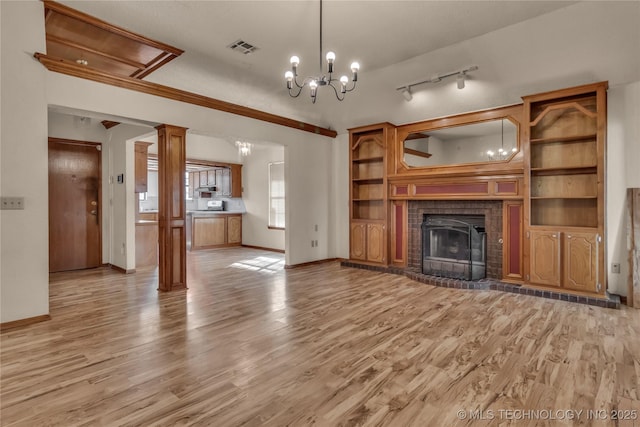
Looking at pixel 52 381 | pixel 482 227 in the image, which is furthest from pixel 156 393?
pixel 482 227

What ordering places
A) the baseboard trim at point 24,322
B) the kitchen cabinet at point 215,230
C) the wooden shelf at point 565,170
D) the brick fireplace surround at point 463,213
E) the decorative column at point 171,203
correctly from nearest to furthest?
the baseboard trim at point 24,322, the wooden shelf at point 565,170, the decorative column at point 171,203, the brick fireplace surround at point 463,213, the kitchen cabinet at point 215,230

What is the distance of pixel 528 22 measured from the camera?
148 inches

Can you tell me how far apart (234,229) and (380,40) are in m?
6.80

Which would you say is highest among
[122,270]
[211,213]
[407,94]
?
[407,94]

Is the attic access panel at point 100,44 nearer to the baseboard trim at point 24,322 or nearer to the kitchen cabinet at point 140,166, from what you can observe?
the kitchen cabinet at point 140,166

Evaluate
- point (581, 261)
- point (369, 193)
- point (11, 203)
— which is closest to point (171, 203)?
point (11, 203)

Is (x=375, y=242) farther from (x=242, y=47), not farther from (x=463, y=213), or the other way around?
(x=242, y=47)

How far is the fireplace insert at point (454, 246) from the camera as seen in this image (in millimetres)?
5152

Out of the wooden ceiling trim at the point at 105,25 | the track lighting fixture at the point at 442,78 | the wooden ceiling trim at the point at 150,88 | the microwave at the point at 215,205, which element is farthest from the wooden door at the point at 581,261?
the microwave at the point at 215,205

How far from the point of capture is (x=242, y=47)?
4.38 m

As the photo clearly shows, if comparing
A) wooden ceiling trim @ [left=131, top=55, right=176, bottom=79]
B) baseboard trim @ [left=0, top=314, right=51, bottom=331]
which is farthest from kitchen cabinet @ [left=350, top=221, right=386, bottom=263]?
baseboard trim @ [left=0, top=314, right=51, bottom=331]

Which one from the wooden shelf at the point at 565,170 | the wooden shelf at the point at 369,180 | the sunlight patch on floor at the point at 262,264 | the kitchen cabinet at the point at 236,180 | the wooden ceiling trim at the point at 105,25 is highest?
the wooden ceiling trim at the point at 105,25

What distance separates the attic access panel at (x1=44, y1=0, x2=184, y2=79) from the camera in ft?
11.9

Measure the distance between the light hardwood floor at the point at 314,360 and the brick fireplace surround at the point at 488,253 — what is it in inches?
10.0
